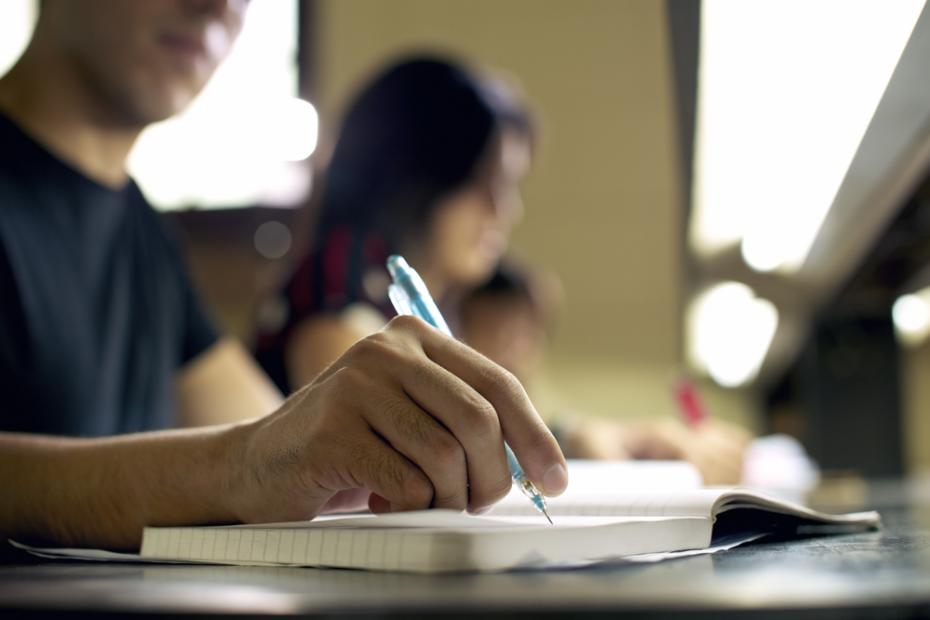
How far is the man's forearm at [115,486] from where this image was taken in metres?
0.45

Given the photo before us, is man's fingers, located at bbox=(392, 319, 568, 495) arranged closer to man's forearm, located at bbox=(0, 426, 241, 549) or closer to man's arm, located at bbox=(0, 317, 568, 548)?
man's arm, located at bbox=(0, 317, 568, 548)

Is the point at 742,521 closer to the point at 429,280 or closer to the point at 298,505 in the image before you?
the point at 298,505

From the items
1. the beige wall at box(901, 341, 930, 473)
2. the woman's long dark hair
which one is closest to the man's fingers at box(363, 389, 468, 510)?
the woman's long dark hair

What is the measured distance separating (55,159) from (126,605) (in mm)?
674

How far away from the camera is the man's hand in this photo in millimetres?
389

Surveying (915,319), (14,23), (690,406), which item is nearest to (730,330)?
(690,406)

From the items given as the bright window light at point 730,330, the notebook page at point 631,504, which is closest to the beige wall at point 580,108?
the bright window light at point 730,330

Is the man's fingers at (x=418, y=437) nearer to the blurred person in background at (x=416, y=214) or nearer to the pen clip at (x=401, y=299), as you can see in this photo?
the pen clip at (x=401, y=299)

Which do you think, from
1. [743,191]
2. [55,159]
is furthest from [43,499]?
[743,191]

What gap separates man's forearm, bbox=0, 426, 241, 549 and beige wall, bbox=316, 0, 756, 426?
71.9 inches

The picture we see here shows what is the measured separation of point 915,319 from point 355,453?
2.50 metres

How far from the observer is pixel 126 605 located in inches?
9.5

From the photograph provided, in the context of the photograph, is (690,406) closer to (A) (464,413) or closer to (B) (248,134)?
(A) (464,413)

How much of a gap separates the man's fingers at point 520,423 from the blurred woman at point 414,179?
2.28ft
